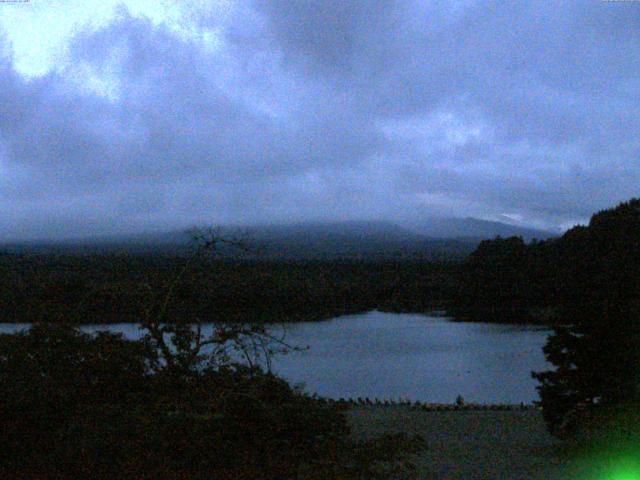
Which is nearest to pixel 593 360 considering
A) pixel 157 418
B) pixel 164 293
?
pixel 164 293

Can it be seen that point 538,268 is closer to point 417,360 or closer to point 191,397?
point 417,360

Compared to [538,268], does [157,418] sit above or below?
below

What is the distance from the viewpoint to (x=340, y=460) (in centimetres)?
640

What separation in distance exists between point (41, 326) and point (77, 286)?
2.94 m

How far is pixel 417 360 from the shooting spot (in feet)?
108

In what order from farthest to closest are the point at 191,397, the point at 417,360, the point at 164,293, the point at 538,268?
the point at 538,268, the point at 417,360, the point at 164,293, the point at 191,397

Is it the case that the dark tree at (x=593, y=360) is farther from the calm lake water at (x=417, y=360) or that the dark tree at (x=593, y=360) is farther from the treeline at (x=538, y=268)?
the treeline at (x=538, y=268)

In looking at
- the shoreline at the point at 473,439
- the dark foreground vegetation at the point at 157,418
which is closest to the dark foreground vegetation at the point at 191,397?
the dark foreground vegetation at the point at 157,418

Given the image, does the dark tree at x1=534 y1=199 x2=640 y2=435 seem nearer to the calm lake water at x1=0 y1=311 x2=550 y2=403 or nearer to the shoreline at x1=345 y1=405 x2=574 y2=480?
the shoreline at x1=345 y1=405 x2=574 y2=480

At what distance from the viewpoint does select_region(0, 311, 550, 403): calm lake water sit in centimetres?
2594

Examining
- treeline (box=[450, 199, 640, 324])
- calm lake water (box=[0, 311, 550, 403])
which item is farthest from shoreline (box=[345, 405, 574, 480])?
treeline (box=[450, 199, 640, 324])

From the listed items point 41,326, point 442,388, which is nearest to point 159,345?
point 41,326

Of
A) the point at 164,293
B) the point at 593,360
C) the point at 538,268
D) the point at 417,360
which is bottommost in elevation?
the point at 417,360

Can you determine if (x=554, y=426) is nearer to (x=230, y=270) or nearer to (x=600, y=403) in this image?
(x=600, y=403)
